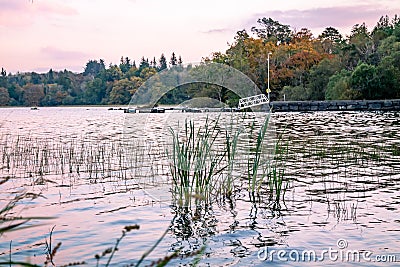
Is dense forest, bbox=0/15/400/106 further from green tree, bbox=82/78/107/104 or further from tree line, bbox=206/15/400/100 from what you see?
green tree, bbox=82/78/107/104

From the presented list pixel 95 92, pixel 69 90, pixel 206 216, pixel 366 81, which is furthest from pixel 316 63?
pixel 69 90

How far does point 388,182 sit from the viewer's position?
11078 mm

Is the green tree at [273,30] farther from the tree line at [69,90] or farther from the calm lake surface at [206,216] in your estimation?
the calm lake surface at [206,216]

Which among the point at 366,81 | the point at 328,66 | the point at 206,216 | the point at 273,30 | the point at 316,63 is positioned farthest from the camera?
the point at 273,30

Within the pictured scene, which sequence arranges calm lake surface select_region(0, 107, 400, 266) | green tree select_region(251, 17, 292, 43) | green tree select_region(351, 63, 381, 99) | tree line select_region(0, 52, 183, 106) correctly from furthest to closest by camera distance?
1. tree line select_region(0, 52, 183, 106)
2. green tree select_region(251, 17, 292, 43)
3. green tree select_region(351, 63, 381, 99)
4. calm lake surface select_region(0, 107, 400, 266)

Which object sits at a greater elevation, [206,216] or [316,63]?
[316,63]

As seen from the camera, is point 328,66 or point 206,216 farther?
point 328,66

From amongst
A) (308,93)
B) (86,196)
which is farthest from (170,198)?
(308,93)

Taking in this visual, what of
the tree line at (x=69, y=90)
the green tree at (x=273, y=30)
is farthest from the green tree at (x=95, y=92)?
the green tree at (x=273, y=30)

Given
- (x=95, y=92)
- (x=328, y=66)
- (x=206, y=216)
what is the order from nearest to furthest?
(x=206, y=216) < (x=328, y=66) < (x=95, y=92)

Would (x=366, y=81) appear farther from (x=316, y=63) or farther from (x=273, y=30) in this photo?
(x=273, y=30)

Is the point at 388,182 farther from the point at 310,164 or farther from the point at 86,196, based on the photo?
the point at 86,196

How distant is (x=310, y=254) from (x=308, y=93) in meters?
62.2

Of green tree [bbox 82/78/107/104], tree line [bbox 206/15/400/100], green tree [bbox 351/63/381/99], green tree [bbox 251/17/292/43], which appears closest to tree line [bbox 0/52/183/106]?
green tree [bbox 82/78/107/104]
